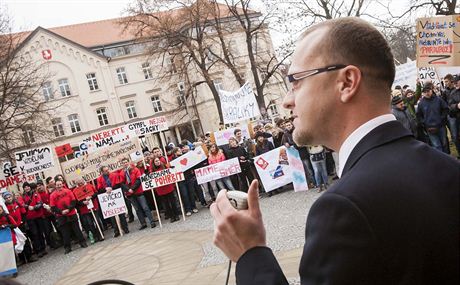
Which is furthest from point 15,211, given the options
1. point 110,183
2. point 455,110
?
point 455,110

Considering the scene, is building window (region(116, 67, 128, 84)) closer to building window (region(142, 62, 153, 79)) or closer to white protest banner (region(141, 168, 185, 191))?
building window (region(142, 62, 153, 79))

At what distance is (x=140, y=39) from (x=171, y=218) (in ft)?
69.1

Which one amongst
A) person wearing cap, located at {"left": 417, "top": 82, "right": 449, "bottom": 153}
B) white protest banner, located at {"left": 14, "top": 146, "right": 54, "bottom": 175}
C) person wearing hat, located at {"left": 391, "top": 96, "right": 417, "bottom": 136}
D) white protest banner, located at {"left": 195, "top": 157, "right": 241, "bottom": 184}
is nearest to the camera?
person wearing hat, located at {"left": 391, "top": 96, "right": 417, "bottom": 136}

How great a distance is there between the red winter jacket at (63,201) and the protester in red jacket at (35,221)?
851 mm

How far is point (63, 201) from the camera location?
10.7 m

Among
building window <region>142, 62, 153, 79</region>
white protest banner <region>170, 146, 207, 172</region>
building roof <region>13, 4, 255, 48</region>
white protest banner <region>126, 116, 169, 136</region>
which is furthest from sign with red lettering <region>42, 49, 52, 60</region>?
white protest banner <region>170, 146, 207, 172</region>

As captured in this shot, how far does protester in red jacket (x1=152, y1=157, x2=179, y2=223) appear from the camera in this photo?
36.8ft

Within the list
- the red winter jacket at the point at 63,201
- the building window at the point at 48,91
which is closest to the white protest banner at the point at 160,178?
the red winter jacket at the point at 63,201

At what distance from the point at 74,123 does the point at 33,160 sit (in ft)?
118

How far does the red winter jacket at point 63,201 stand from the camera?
10.6 m

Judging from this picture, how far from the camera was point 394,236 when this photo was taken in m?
1.06

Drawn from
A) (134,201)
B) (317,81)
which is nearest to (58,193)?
(134,201)

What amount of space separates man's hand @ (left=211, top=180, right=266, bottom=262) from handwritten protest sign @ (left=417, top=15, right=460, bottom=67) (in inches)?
353

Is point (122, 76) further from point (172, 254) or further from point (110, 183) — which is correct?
point (172, 254)
